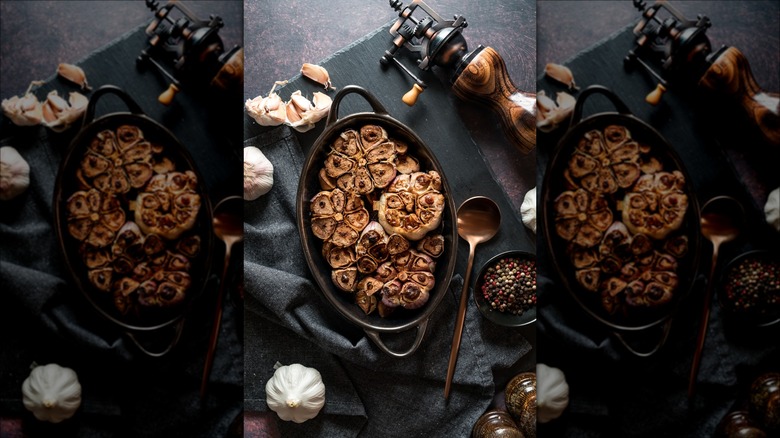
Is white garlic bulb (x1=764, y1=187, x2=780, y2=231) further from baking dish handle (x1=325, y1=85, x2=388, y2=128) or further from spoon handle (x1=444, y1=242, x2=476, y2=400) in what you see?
baking dish handle (x1=325, y1=85, x2=388, y2=128)

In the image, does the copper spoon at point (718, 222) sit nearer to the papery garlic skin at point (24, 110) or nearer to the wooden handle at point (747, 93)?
the wooden handle at point (747, 93)

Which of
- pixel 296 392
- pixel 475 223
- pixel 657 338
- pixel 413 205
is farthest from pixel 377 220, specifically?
pixel 657 338

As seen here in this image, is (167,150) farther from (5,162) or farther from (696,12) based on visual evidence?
(696,12)

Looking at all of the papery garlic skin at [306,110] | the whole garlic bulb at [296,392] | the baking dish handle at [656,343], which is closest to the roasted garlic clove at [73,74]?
the papery garlic skin at [306,110]

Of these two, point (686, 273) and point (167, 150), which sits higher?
point (686, 273)

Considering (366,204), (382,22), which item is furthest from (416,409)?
(382,22)

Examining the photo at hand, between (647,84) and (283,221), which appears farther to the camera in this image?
(647,84)
